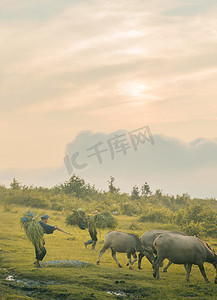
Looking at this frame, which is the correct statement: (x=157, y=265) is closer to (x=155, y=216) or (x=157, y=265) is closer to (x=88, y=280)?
(x=88, y=280)

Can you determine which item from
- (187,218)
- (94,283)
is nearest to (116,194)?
(187,218)

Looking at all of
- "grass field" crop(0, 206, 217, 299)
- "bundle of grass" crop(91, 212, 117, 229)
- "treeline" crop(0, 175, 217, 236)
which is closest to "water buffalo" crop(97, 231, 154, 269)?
"grass field" crop(0, 206, 217, 299)

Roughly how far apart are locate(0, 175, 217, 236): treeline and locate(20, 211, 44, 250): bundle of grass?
1789 centimetres

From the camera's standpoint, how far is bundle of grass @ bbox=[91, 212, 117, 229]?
72.9 feet

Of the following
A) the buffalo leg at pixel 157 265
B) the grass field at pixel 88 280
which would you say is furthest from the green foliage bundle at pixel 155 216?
the buffalo leg at pixel 157 265

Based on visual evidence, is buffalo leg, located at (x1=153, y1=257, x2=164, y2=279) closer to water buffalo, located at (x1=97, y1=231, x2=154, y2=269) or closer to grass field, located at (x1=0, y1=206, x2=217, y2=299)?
grass field, located at (x1=0, y1=206, x2=217, y2=299)

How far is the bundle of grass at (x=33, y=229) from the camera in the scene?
1769 centimetres

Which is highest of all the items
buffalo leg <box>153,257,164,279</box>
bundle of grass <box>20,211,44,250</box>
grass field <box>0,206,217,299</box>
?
bundle of grass <box>20,211,44,250</box>

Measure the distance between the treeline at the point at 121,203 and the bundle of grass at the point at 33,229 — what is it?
17.9 metres

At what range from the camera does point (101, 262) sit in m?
20.1

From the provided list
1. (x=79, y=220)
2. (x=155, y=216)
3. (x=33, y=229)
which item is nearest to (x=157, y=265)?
(x=33, y=229)

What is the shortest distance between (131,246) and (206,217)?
1847 centimetres

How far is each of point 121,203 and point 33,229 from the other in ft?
106

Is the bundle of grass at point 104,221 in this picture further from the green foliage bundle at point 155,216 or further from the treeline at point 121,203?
the green foliage bundle at point 155,216
